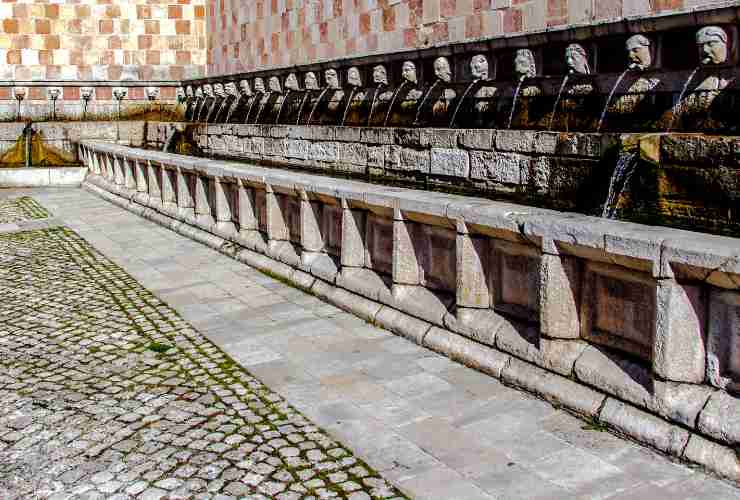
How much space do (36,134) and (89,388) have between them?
612 inches

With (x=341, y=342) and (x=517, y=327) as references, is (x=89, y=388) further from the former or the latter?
(x=517, y=327)

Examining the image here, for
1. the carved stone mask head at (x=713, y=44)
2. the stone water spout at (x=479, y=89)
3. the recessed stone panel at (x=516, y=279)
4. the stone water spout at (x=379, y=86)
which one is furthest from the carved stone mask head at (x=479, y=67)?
the recessed stone panel at (x=516, y=279)

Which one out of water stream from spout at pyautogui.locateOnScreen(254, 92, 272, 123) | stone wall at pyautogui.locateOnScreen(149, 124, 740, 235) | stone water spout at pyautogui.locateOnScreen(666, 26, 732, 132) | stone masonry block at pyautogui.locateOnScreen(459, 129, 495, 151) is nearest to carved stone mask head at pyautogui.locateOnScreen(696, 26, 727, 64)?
stone water spout at pyautogui.locateOnScreen(666, 26, 732, 132)

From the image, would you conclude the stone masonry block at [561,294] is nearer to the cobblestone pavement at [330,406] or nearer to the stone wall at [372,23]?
the cobblestone pavement at [330,406]

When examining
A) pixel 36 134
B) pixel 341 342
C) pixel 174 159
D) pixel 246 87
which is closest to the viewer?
pixel 341 342

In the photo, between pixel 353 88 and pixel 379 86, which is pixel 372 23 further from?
pixel 379 86

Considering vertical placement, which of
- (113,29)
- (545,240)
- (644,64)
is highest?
(113,29)

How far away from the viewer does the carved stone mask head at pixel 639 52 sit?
6078 mm

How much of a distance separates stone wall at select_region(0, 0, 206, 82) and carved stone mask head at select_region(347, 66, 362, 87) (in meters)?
12.1

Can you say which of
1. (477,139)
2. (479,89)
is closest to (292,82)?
(479,89)

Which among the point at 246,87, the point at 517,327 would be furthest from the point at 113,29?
the point at 517,327

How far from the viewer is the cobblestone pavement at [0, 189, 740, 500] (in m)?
3.76

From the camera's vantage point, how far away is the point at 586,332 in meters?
4.65

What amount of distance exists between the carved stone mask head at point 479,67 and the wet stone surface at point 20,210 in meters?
7.63
